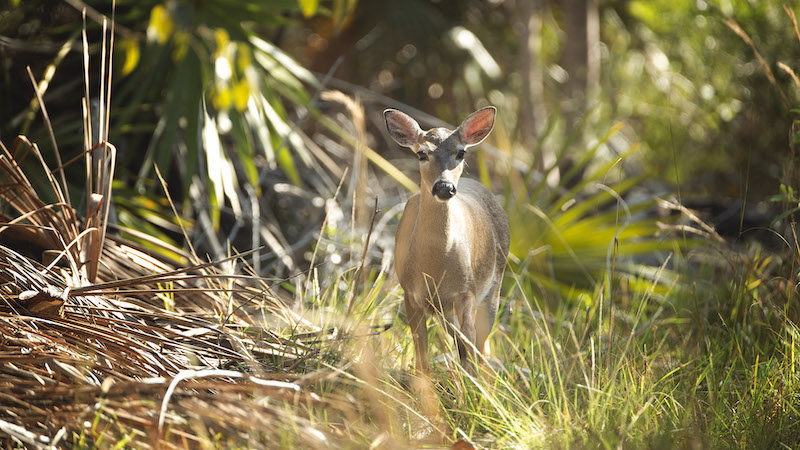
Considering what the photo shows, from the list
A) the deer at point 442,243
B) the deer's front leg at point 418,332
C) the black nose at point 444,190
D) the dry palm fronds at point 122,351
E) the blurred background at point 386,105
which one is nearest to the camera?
the dry palm fronds at point 122,351

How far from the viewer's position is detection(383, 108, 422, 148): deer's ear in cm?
276

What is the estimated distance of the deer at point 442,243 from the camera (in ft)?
8.78

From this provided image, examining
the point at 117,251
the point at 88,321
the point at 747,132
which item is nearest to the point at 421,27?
the point at 747,132

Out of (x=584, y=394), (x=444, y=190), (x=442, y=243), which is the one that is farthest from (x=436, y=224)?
(x=584, y=394)

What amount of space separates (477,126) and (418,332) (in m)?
0.80

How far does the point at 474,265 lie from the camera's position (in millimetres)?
2879

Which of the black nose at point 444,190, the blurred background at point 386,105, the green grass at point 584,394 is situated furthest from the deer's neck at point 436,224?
the blurred background at point 386,105

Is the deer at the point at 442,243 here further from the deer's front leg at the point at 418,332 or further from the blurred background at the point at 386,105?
the blurred background at the point at 386,105

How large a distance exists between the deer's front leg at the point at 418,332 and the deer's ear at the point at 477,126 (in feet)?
2.04

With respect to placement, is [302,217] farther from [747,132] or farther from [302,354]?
[747,132]

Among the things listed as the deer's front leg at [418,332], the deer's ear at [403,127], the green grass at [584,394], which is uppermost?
the deer's ear at [403,127]

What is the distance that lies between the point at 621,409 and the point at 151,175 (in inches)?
136

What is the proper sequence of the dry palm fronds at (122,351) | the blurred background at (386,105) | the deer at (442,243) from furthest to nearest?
the blurred background at (386,105)
the deer at (442,243)
the dry palm fronds at (122,351)

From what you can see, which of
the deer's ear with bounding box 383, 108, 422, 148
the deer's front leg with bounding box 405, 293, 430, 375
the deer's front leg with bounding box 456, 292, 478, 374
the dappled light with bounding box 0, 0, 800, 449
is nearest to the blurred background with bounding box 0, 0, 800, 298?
the dappled light with bounding box 0, 0, 800, 449
